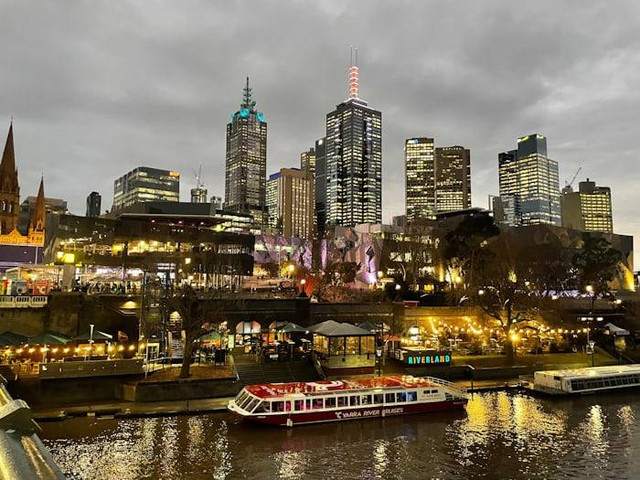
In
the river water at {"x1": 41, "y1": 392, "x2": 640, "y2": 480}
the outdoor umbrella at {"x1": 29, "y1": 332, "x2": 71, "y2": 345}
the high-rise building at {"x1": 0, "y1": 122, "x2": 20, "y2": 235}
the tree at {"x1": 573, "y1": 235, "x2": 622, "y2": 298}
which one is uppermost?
the high-rise building at {"x1": 0, "y1": 122, "x2": 20, "y2": 235}

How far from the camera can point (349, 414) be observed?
32531 millimetres

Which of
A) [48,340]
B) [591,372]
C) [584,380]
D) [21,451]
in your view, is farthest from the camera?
[591,372]

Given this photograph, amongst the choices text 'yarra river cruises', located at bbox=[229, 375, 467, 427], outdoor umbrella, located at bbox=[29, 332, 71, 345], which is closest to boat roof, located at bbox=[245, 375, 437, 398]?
text 'yarra river cruises', located at bbox=[229, 375, 467, 427]

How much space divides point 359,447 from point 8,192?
124 meters

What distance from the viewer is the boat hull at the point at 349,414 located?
1199 inches

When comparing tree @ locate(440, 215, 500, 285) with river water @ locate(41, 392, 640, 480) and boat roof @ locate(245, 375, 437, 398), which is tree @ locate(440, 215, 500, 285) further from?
river water @ locate(41, 392, 640, 480)

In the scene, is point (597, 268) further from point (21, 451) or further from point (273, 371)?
point (21, 451)

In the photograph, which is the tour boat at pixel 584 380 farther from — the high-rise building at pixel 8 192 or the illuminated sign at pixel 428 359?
the high-rise building at pixel 8 192

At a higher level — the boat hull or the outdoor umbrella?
the outdoor umbrella

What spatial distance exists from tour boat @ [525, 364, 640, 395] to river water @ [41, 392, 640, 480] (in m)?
5.63

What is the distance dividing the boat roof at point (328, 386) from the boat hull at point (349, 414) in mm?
1354

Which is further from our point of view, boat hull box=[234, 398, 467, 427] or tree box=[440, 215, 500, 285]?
tree box=[440, 215, 500, 285]

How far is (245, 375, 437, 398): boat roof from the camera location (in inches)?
1262

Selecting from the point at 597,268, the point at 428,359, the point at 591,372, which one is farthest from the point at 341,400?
the point at 597,268
